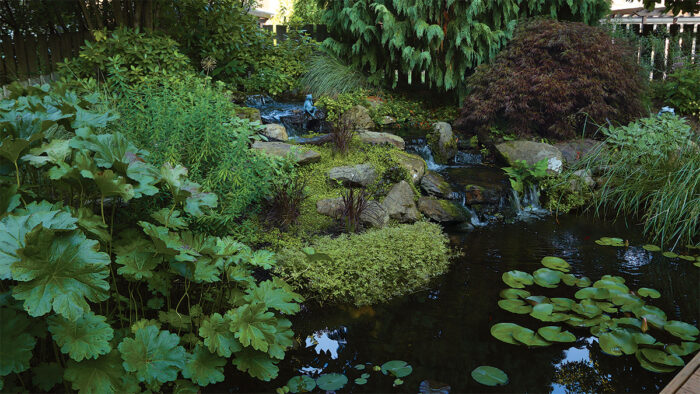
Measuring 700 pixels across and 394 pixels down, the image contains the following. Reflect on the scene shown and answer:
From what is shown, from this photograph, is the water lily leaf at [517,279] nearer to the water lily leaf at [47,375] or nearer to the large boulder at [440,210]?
the large boulder at [440,210]

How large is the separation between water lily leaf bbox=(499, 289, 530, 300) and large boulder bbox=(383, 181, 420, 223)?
1.53 m

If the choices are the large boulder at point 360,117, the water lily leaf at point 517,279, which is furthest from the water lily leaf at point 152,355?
the large boulder at point 360,117

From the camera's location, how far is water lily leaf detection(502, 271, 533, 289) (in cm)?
405

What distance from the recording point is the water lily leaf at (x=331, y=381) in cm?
278

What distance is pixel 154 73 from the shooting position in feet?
21.6

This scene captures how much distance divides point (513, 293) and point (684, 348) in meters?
1.14

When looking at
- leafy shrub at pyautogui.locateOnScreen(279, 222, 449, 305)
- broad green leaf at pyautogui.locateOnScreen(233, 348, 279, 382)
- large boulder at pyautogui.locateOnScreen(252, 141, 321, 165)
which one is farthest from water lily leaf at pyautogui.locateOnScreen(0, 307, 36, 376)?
large boulder at pyautogui.locateOnScreen(252, 141, 321, 165)

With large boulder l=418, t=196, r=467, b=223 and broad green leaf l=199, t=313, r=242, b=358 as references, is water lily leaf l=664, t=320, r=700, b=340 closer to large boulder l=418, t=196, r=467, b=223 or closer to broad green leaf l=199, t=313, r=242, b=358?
large boulder l=418, t=196, r=467, b=223

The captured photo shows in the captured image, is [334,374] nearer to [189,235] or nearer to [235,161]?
[189,235]

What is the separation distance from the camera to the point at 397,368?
2.95m

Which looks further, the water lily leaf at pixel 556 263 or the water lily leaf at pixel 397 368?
the water lily leaf at pixel 556 263

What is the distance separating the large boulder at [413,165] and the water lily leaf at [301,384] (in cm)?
361

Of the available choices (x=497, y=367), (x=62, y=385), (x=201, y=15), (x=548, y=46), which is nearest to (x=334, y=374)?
(x=497, y=367)

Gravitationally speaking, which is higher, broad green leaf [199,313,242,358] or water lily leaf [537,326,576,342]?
broad green leaf [199,313,242,358]
